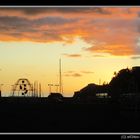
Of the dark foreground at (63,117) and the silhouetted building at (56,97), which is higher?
the silhouetted building at (56,97)

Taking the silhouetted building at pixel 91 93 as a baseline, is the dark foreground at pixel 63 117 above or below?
below

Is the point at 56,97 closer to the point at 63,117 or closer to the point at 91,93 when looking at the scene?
the point at 63,117

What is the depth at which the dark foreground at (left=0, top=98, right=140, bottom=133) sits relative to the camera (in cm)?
407

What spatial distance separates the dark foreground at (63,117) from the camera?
13.3 ft

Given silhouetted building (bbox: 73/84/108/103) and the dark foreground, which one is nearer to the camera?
the dark foreground

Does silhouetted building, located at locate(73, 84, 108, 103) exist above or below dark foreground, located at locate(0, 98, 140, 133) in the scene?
above

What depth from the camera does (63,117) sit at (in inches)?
175

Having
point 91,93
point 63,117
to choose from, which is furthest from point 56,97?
point 91,93

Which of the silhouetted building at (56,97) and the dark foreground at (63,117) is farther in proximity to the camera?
the silhouetted building at (56,97)

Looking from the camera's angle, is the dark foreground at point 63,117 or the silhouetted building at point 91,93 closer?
the dark foreground at point 63,117

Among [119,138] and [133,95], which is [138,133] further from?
[133,95]

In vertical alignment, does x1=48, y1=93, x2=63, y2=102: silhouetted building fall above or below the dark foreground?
above
